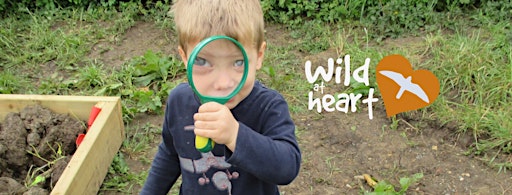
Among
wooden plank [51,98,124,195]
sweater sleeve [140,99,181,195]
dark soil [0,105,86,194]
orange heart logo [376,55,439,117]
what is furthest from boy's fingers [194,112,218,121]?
orange heart logo [376,55,439,117]

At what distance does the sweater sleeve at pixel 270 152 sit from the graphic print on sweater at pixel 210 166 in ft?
0.69

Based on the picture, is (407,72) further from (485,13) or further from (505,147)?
(485,13)

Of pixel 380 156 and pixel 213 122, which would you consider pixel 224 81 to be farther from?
pixel 380 156

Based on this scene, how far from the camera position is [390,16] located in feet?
14.7

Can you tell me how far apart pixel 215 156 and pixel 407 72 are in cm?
197

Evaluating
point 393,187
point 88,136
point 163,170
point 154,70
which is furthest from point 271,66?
point 163,170

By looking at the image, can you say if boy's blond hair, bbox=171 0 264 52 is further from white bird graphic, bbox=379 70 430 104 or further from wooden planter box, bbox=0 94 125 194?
white bird graphic, bbox=379 70 430 104

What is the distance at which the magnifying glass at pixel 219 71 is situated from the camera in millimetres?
1365

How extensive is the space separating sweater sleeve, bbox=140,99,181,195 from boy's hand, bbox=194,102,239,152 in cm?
56

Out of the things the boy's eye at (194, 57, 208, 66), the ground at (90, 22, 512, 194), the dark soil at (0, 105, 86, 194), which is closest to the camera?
the boy's eye at (194, 57, 208, 66)

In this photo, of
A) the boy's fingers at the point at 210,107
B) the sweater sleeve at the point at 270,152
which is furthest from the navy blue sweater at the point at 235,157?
the boy's fingers at the point at 210,107

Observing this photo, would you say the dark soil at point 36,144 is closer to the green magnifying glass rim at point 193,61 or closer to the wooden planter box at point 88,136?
the wooden planter box at point 88,136

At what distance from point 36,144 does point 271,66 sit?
1714 millimetres

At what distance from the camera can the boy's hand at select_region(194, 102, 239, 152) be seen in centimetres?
128
